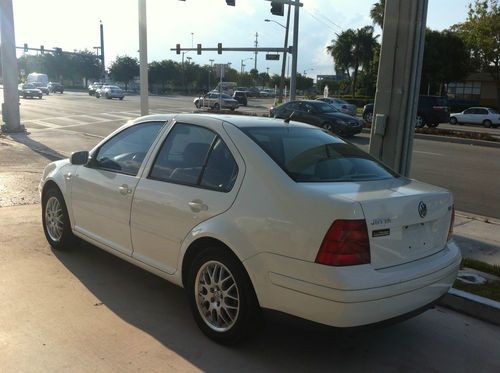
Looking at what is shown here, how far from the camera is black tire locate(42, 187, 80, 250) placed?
5391 millimetres

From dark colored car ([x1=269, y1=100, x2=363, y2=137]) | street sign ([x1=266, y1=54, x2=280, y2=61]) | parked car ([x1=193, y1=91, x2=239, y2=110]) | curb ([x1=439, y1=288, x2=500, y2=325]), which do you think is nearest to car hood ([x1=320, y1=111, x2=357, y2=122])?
dark colored car ([x1=269, y1=100, x2=363, y2=137])

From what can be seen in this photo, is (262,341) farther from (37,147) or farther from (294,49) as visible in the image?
(294,49)

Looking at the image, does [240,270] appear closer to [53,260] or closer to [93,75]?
[53,260]

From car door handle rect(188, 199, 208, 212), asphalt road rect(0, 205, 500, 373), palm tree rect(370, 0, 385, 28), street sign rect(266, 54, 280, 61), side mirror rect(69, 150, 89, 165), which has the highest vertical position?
palm tree rect(370, 0, 385, 28)

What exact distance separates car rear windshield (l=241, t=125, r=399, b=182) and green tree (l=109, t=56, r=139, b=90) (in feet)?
341

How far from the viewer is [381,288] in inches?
123

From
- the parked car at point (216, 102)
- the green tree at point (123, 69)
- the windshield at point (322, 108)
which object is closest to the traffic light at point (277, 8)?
the windshield at point (322, 108)

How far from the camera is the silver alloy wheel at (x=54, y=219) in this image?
5.47 meters

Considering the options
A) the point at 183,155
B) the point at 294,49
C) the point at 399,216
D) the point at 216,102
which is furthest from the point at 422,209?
the point at 216,102

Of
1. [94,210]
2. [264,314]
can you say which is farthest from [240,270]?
[94,210]

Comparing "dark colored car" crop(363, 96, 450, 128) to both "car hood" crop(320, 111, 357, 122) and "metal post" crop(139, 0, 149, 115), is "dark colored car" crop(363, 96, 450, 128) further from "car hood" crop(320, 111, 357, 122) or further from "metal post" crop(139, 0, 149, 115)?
"metal post" crop(139, 0, 149, 115)

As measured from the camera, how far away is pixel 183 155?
417cm

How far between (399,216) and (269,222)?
0.81 metres

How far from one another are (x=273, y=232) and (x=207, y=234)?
0.57 m
